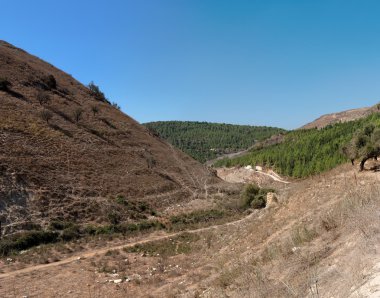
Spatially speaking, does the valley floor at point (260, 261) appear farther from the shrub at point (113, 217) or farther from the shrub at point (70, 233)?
the shrub at point (113, 217)

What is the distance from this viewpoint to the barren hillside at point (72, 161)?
103 ft

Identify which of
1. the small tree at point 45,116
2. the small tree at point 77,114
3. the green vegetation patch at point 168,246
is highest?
the small tree at point 77,114

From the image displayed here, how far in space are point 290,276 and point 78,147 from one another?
4072cm

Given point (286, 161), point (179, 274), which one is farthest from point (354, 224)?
point (286, 161)

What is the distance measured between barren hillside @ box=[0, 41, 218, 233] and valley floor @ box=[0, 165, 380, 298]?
28.2ft

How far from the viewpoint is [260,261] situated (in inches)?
394

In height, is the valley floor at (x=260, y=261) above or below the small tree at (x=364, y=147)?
below

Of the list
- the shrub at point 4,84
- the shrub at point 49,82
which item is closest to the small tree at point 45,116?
the shrub at point 4,84

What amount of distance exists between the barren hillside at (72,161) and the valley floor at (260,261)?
8.59 metres

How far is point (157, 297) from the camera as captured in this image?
12094 millimetres

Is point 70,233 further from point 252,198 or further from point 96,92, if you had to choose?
point 96,92

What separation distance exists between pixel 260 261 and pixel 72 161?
114 ft

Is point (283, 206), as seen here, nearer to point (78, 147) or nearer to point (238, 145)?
point (78, 147)

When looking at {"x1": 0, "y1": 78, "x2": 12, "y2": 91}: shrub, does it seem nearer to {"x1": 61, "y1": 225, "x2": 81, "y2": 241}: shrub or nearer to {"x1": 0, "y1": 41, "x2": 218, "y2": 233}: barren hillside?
{"x1": 0, "y1": 41, "x2": 218, "y2": 233}: barren hillside
